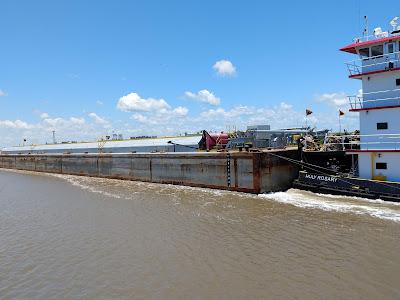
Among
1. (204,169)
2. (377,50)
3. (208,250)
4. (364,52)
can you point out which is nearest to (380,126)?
(377,50)

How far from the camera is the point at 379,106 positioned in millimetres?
18188

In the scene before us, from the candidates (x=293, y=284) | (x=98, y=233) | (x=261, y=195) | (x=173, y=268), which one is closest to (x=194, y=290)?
(x=173, y=268)

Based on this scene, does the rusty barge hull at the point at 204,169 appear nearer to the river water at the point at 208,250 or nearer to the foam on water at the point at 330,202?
the foam on water at the point at 330,202

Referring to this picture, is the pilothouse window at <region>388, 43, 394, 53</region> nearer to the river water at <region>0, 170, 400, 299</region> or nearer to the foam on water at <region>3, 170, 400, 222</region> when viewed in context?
the foam on water at <region>3, 170, 400, 222</region>

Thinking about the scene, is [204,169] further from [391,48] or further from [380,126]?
[391,48]

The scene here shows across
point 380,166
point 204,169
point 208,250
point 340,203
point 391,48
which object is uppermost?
point 391,48

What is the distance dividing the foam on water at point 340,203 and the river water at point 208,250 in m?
0.05

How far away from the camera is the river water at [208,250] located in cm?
898

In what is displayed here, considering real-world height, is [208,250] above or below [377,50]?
below

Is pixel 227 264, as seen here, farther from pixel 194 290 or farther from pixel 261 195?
pixel 261 195

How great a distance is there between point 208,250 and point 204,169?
13160 mm

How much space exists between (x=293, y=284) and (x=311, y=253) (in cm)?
226

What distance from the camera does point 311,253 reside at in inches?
433

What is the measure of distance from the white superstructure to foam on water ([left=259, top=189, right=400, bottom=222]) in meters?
1.86
